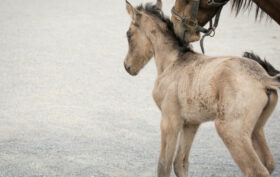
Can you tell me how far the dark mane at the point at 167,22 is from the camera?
16.9ft

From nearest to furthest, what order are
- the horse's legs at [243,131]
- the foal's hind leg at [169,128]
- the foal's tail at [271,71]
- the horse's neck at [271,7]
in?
the horse's legs at [243,131] < the foal's tail at [271,71] < the foal's hind leg at [169,128] < the horse's neck at [271,7]

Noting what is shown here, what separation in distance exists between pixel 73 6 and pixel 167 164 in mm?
11164

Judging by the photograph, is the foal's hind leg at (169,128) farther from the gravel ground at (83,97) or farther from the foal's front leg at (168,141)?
the gravel ground at (83,97)

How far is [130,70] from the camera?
557cm

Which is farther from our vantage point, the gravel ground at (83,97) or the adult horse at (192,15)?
the gravel ground at (83,97)

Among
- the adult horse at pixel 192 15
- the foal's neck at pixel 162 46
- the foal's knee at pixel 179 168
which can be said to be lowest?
the foal's knee at pixel 179 168

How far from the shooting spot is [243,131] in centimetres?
386

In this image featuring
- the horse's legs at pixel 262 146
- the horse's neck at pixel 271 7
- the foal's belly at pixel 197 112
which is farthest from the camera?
the horse's neck at pixel 271 7

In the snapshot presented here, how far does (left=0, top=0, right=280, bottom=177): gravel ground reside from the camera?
5.94 metres

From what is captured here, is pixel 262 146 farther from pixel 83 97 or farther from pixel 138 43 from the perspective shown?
pixel 83 97

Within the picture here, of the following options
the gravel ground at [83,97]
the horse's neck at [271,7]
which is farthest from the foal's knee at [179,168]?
the horse's neck at [271,7]

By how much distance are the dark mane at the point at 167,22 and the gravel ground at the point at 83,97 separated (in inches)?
55.6

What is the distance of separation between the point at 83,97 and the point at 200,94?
179 inches

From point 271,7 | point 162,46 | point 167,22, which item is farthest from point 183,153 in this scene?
point 271,7
